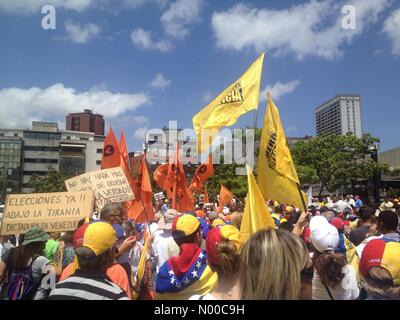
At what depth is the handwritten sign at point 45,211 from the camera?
509 cm

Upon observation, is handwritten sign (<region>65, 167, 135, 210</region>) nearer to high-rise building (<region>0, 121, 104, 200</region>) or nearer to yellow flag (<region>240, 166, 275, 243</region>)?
yellow flag (<region>240, 166, 275, 243</region>)

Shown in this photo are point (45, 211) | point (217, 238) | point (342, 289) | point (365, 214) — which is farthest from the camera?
point (365, 214)

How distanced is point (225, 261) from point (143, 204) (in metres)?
5.84

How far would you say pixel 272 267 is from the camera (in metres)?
2.13

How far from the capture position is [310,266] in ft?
10.5

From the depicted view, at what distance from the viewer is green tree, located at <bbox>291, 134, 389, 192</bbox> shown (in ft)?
117

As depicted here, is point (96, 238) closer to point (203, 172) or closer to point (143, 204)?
point (143, 204)

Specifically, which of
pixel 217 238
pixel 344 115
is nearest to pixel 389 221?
pixel 217 238

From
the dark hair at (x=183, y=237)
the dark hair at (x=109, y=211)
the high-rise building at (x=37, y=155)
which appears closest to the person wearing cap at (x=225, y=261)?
the dark hair at (x=183, y=237)

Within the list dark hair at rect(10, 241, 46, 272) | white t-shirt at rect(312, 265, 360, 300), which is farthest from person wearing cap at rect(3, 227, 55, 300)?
white t-shirt at rect(312, 265, 360, 300)

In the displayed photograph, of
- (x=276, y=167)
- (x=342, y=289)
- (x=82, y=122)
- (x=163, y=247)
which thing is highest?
(x=82, y=122)

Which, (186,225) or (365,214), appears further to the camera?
(365,214)
